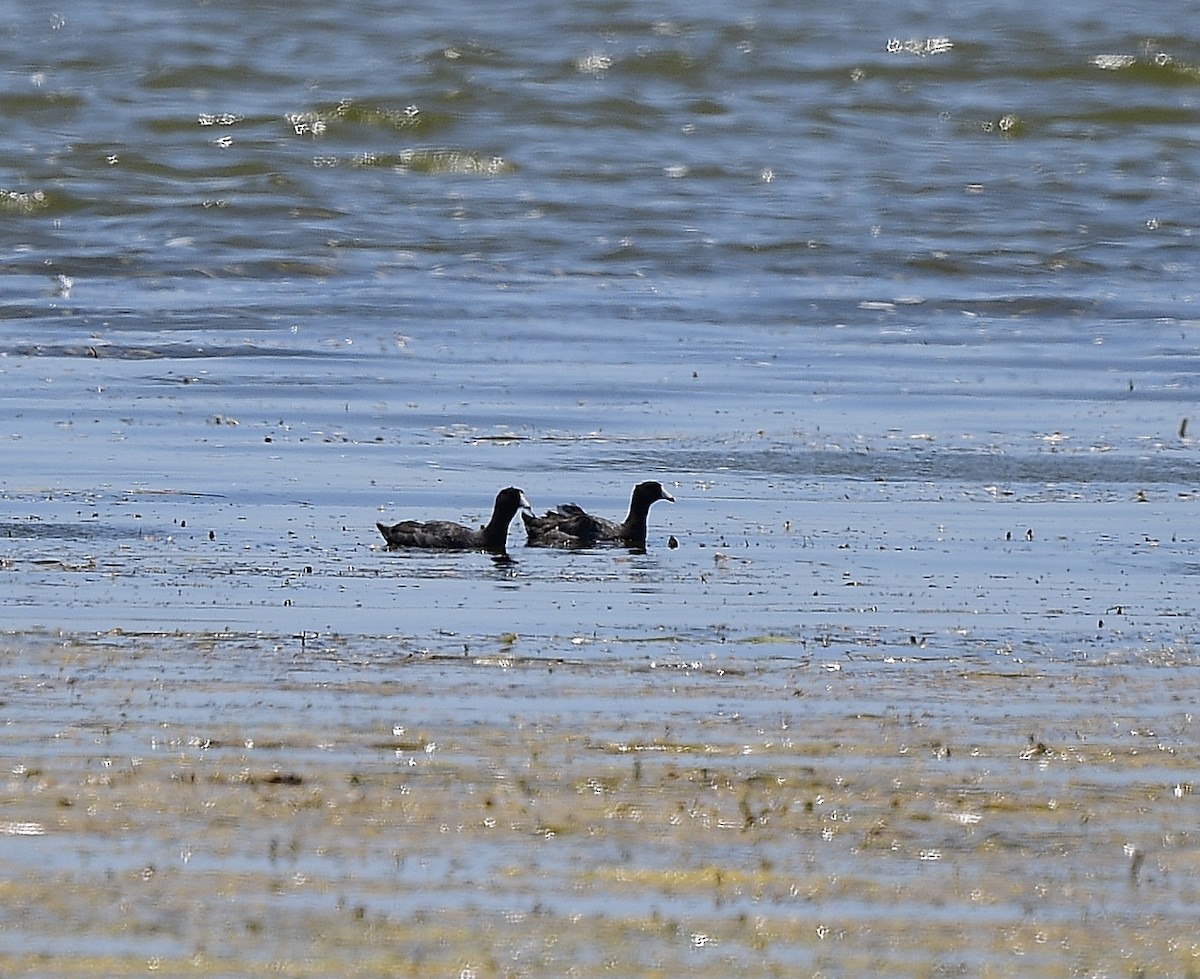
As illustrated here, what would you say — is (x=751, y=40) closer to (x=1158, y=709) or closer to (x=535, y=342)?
(x=535, y=342)

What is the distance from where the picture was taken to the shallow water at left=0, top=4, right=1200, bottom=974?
5.79 meters

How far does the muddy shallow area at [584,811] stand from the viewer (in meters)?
5.40

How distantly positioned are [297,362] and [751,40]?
2365 centimetres

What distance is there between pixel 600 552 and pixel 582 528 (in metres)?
0.45

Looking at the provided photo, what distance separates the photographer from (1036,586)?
1017cm

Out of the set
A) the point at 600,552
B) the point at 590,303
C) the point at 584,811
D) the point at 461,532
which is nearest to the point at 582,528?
the point at 600,552

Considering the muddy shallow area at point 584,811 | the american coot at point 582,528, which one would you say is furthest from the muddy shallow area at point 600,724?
the american coot at point 582,528

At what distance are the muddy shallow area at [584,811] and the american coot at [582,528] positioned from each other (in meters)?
3.06

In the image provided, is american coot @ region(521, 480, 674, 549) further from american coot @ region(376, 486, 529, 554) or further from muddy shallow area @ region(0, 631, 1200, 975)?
muddy shallow area @ region(0, 631, 1200, 975)

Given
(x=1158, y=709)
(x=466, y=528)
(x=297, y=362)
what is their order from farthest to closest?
1. (x=297, y=362)
2. (x=466, y=528)
3. (x=1158, y=709)

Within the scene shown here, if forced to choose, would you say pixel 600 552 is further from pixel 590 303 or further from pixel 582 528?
pixel 590 303

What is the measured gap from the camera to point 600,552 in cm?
1132

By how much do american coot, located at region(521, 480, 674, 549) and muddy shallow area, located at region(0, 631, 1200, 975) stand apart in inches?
120

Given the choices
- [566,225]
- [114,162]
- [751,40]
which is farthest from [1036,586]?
[751,40]
